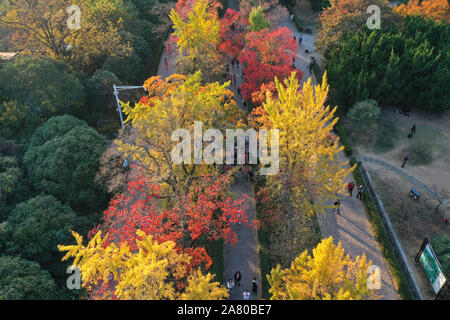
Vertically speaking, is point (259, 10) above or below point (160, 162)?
above

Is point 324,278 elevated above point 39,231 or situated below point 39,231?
above

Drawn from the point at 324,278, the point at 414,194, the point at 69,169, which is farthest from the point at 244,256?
the point at 69,169

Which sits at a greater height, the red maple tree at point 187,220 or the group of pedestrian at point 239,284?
the red maple tree at point 187,220

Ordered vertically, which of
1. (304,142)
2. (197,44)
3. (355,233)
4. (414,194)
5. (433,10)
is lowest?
(355,233)

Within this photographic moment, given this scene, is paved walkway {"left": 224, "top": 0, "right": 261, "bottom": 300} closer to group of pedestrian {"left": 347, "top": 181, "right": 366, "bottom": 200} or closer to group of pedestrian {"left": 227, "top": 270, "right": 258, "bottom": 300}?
group of pedestrian {"left": 227, "top": 270, "right": 258, "bottom": 300}

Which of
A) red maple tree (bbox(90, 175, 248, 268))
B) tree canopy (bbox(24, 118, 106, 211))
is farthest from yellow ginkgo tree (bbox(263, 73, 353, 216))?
tree canopy (bbox(24, 118, 106, 211))

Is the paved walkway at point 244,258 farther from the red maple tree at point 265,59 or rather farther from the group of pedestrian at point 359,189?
the red maple tree at point 265,59

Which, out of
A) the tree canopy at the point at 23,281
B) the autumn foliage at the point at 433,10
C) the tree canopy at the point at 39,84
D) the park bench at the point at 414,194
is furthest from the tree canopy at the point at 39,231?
the autumn foliage at the point at 433,10

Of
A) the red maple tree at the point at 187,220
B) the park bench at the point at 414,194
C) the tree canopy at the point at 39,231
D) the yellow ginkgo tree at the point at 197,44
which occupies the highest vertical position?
the yellow ginkgo tree at the point at 197,44

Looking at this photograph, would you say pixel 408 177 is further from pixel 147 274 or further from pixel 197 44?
pixel 147 274
